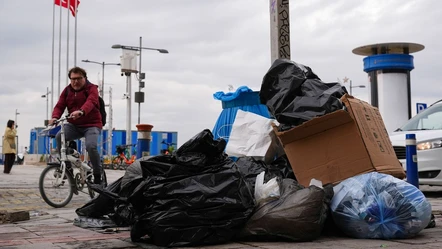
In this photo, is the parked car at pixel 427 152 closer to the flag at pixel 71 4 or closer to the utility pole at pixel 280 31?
the utility pole at pixel 280 31

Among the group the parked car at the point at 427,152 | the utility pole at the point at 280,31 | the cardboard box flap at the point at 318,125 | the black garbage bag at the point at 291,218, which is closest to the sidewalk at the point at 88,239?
the black garbage bag at the point at 291,218

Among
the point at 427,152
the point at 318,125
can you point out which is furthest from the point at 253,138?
the point at 427,152

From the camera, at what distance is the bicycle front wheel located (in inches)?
280

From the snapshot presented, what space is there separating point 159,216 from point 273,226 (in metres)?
0.83

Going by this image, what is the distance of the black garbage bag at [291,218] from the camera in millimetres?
4141

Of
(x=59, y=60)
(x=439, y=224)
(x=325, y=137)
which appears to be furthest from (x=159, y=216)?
(x=59, y=60)

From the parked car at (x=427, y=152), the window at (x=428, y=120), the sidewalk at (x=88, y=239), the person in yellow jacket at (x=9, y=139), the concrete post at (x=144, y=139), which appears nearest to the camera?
the sidewalk at (x=88, y=239)

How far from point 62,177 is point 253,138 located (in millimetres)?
2953

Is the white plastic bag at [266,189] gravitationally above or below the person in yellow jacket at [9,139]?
below

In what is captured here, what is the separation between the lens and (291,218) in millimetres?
4141

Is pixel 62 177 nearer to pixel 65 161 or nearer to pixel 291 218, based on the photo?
pixel 65 161

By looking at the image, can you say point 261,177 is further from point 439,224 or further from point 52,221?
point 52,221

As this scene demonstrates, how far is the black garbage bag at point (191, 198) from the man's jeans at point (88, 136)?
2.96 meters

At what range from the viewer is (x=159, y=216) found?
159 inches
